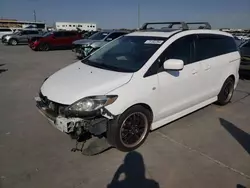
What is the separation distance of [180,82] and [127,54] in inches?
40.2

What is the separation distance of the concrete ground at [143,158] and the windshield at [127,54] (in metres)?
1.29

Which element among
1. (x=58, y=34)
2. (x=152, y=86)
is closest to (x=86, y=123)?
(x=152, y=86)

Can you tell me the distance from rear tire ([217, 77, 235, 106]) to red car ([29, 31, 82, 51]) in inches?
703

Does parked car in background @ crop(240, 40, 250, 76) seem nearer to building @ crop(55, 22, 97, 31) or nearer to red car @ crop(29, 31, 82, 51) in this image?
red car @ crop(29, 31, 82, 51)

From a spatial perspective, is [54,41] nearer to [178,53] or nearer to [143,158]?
[178,53]

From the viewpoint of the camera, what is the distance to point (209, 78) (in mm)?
4785

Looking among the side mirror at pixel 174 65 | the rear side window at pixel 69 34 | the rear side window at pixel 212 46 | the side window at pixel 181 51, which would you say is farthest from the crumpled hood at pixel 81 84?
the rear side window at pixel 69 34

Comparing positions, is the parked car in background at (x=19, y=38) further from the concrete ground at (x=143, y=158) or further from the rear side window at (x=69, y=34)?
the concrete ground at (x=143, y=158)

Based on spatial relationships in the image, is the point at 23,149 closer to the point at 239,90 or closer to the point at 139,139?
the point at 139,139

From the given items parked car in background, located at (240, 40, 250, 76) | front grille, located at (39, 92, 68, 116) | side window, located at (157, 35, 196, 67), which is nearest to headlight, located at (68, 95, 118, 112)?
front grille, located at (39, 92, 68, 116)

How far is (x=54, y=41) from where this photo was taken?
21047 mm

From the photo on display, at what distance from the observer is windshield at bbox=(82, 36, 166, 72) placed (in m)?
3.83

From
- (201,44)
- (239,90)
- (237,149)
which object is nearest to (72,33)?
(239,90)

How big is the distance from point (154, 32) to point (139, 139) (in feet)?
6.54
